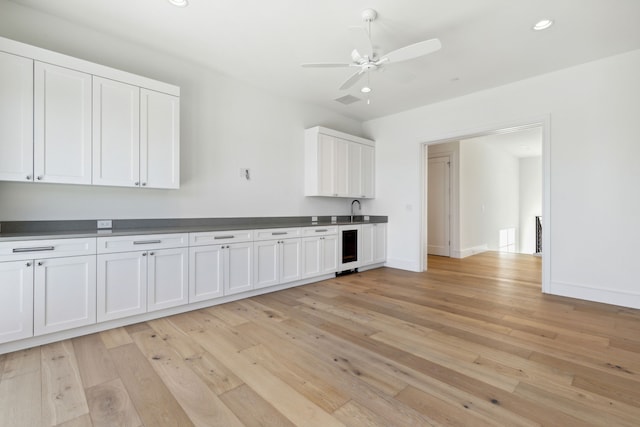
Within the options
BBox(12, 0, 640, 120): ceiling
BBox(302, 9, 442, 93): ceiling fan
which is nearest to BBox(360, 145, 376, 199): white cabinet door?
BBox(12, 0, 640, 120): ceiling

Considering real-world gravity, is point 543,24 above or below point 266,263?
above

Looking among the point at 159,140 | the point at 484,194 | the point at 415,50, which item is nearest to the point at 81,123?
the point at 159,140

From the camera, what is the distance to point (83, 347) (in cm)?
237

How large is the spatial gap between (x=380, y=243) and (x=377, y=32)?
11.6ft

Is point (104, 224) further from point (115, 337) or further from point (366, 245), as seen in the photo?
point (366, 245)

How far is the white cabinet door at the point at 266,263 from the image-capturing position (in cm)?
370

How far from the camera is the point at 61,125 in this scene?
2.57 meters

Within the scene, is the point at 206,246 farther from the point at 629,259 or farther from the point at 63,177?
the point at 629,259

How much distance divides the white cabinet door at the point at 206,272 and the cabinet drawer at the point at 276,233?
0.50 meters

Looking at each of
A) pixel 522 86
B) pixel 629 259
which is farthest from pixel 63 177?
pixel 629 259

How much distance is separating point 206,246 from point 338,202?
9.61 feet

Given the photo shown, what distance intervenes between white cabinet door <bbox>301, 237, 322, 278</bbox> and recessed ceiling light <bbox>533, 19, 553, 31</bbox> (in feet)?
11.2

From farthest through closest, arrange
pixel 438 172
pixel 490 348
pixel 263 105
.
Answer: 1. pixel 438 172
2. pixel 263 105
3. pixel 490 348

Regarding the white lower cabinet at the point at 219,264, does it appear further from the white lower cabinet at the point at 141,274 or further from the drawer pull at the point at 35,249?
the drawer pull at the point at 35,249
